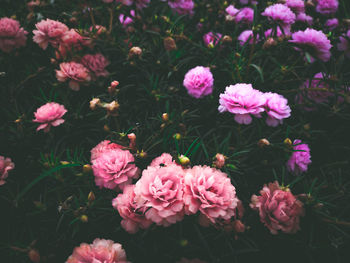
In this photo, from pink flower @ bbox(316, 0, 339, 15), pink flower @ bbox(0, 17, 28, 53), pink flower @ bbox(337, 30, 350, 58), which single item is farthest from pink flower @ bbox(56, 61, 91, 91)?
pink flower @ bbox(316, 0, 339, 15)

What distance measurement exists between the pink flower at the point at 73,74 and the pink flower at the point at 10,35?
0.29m

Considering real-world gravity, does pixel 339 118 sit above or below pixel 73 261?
above

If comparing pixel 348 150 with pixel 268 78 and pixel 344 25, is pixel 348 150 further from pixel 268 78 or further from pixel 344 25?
pixel 344 25

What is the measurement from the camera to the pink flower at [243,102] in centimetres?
73

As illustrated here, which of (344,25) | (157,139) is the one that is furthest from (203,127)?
(344,25)

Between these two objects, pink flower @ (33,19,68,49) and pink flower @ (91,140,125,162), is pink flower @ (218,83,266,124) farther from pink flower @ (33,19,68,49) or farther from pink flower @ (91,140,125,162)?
pink flower @ (33,19,68,49)

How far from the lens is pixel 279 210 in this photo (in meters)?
0.66

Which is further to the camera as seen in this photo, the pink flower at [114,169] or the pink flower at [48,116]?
the pink flower at [48,116]

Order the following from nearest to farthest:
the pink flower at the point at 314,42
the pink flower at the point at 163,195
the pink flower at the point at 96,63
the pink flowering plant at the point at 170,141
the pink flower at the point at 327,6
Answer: the pink flower at the point at 163,195 < the pink flowering plant at the point at 170,141 < the pink flower at the point at 314,42 < the pink flower at the point at 96,63 < the pink flower at the point at 327,6

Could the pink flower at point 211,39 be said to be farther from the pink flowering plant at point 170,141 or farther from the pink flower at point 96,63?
the pink flower at point 96,63

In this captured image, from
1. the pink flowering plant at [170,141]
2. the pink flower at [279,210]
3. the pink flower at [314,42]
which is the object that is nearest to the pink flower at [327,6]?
the pink flowering plant at [170,141]

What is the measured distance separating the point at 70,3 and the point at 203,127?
1.06m

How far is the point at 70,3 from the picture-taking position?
126cm

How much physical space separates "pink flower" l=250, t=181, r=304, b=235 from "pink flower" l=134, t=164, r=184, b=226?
292mm
